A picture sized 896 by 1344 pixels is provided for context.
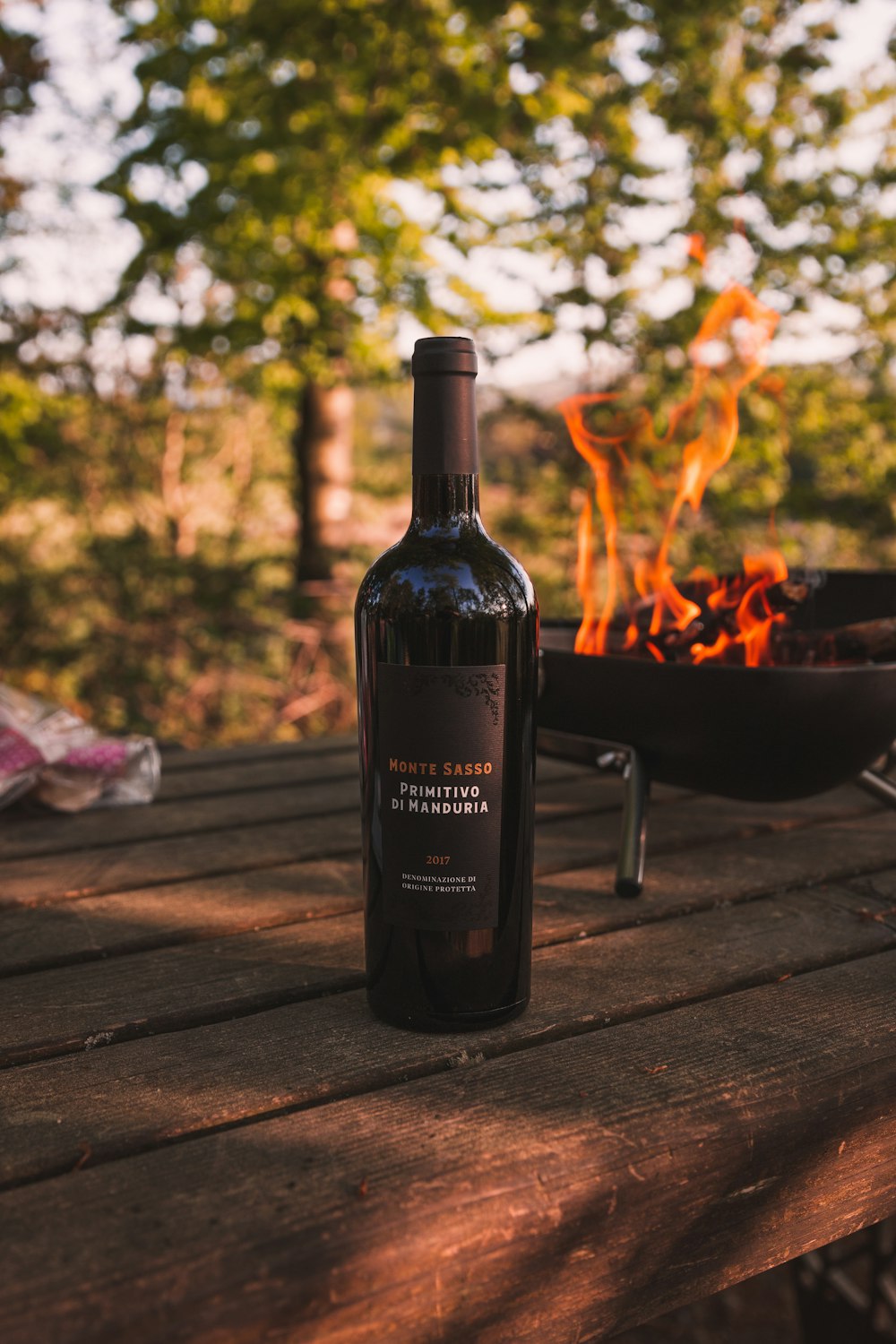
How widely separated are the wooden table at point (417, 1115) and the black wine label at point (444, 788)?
15 cm

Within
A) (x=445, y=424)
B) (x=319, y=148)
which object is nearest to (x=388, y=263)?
(x=319, y=148)

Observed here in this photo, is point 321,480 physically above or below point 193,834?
above

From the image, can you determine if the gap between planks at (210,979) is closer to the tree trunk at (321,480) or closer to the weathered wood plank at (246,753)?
the weathered wood plank at (246,753)

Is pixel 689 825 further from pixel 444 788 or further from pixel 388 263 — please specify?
pixel 388 263

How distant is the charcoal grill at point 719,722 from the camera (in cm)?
130

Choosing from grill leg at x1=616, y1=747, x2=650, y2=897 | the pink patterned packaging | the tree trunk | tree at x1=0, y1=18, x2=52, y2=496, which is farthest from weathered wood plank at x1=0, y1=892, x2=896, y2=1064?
tree at x1=0, y1=18, x2=52, y2=496

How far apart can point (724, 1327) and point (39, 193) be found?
277 inches

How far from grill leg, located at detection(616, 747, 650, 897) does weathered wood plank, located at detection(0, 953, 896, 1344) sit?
1.22 ft

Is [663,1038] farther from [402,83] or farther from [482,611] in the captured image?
[402,83]

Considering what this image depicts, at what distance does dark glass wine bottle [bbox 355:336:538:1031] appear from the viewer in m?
0.92

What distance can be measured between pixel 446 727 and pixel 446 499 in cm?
22

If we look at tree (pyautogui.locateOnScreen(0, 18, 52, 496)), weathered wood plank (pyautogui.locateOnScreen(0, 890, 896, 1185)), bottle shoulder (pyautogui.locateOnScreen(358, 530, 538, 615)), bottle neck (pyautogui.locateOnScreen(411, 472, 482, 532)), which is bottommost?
weathered wood plank (pyautogui.locateOnScreen(0, 890, 896, 1185))

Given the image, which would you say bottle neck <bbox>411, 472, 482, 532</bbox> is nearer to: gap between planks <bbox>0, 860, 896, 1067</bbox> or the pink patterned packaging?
gap between planks <bbox>0, 860, 896, 1067</bbox>

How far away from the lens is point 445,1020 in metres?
0.98
